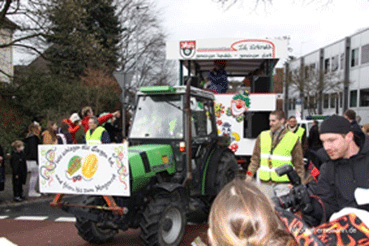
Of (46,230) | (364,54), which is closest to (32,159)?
(46,230)

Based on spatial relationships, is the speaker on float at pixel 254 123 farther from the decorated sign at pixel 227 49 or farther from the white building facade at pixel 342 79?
the white building facade at pixel 342 79

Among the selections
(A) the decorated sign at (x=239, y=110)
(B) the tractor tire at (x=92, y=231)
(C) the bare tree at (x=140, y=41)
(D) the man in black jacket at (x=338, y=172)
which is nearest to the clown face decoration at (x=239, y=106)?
(A) the decorated sign at (x=239, y=110)

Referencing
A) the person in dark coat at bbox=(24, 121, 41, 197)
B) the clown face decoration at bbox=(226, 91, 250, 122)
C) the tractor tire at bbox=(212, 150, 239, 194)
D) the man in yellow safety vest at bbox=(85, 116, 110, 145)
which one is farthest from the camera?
the clown face decoration at bbox=(226, 91, 250, 122)

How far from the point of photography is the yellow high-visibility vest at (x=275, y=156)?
4805 millimetres

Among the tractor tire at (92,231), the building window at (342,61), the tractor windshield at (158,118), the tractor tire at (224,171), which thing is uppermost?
the building window at (342,61)

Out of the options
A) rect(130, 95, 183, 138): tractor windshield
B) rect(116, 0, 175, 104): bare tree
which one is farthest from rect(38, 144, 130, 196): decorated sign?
rect(116, 0, 175, 104): bare tree

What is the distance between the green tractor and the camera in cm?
460

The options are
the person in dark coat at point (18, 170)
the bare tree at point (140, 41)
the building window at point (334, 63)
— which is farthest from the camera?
the building window at point (334, 63)

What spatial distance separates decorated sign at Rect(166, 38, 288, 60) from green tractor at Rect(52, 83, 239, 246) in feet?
11.4

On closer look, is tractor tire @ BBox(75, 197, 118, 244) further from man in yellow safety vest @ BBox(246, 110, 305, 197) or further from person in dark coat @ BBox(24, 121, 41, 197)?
person in dark coat @ BBox(24, 121, 41, 197)

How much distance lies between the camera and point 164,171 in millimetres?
5352

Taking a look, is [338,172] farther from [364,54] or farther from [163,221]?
[364,54]

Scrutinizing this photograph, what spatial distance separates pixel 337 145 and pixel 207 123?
3.84 meters

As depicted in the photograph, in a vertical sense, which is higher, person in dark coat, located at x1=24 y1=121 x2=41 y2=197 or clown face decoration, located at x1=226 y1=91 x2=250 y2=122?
clown face decoration, located at x1=226 y1=91 x2=250 y2=122
